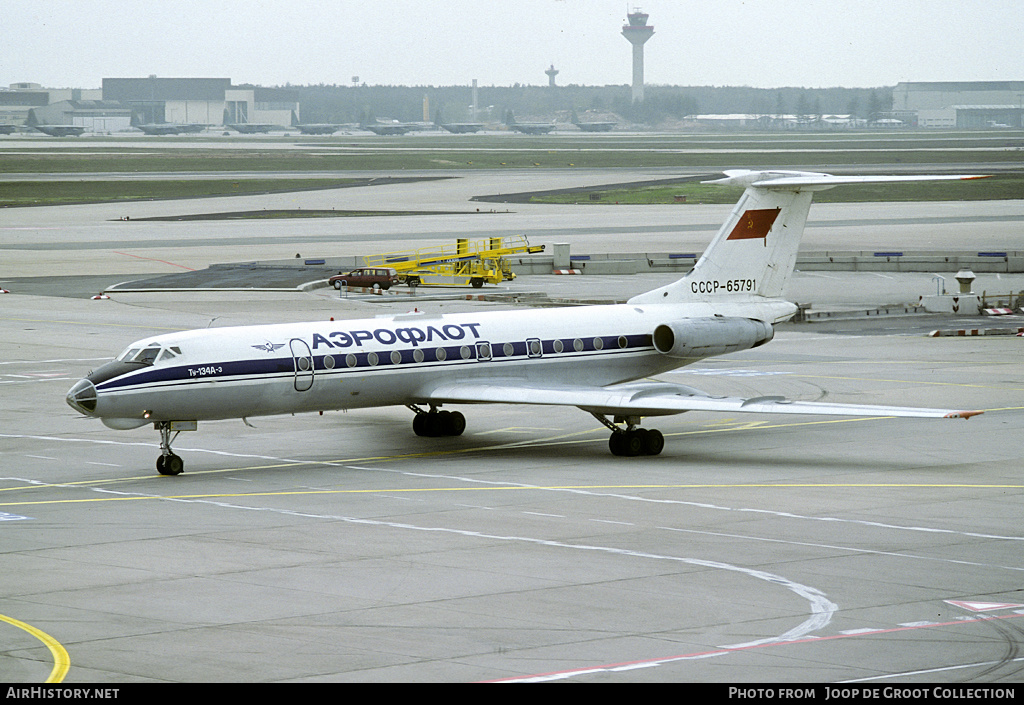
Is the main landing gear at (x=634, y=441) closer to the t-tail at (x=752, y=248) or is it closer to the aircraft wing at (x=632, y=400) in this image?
the aircraft wing at (x=632, y=400)

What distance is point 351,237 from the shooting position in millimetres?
86438

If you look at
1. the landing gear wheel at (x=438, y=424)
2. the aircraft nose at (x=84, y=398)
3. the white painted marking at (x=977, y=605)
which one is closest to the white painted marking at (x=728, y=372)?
the landing gear wheel at (x=438, y=424)

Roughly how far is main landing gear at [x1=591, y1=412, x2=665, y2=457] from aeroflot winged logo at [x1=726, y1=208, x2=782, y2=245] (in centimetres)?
637

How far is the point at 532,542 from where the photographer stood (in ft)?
69.8

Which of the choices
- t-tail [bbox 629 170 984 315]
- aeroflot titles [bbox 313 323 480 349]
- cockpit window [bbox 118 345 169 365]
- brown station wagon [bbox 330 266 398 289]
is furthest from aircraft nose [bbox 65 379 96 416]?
brown station wagon [bbox 330 266 398 289]

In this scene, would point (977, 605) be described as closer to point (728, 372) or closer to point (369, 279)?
point (728, 372)

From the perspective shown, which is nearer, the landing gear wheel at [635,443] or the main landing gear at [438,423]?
the landing gear wheel at [635,443]

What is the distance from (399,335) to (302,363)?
2384 millimetres

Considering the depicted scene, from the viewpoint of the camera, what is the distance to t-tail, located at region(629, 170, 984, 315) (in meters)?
33.3

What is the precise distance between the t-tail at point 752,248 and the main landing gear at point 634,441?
4.63m

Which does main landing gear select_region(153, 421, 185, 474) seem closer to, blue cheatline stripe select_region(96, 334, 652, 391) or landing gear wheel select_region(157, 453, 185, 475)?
landing gear wheel select_region(157, 453, 185, 475)

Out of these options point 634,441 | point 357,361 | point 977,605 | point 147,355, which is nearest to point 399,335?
point 357,361

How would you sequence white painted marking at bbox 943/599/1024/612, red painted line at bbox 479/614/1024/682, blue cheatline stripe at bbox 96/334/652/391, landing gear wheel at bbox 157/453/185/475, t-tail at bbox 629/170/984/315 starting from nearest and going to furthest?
red painted line at bbox 479/614/1024/682
white painted marking at bbox 943/599/1024/612
blue cheatline stripe at bbox 96/334/652/391
landing gear wheel at bbox 157/453/185/475
t-tail at bbox 629/170/984/315

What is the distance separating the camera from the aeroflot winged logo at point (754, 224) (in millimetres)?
33500
